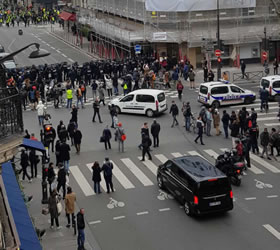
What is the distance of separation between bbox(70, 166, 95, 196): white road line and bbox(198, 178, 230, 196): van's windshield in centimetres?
482

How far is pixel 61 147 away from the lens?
23.1 m

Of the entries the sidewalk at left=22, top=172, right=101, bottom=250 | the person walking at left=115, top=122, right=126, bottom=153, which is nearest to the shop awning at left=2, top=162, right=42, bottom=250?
the sidewalk at left=22, top=172, right=101, bottom=250

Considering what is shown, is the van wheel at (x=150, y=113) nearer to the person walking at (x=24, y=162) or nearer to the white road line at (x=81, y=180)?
the white road line at (x=81, y=180)

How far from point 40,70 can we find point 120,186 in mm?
22148

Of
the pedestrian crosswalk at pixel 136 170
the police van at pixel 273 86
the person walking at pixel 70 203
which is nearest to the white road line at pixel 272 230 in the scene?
the pedestrian crosswalk at pixel 136 170

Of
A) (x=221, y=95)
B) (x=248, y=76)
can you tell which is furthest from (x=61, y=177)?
(x=248, y=76)

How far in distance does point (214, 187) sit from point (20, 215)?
245 inches

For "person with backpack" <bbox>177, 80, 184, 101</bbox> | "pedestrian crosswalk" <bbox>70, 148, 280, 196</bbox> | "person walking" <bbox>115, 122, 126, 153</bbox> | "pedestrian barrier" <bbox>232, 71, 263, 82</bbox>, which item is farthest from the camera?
"pedestrian barrier" <bbox>232, 71, 263, 82</bbox>

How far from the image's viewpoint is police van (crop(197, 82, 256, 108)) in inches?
1296

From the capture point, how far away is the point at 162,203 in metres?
20.1

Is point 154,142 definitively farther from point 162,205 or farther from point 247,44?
point 247,44

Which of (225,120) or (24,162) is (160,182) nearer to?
(24,162)

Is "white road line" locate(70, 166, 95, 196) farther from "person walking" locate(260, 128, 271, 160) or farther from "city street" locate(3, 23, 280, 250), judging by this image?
"person walking" locate(260, 128, 271, 160)

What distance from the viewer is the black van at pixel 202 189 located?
59.9 ft
